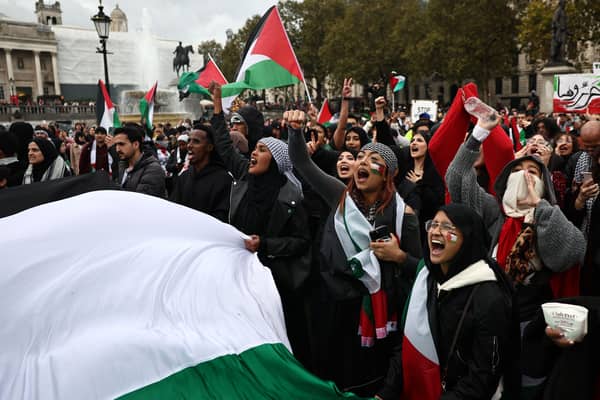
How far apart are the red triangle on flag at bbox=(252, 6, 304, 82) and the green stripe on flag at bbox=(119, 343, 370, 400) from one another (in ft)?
15.2

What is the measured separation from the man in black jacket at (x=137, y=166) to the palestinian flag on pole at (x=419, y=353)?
266 cm

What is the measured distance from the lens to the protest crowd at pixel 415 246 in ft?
7.46

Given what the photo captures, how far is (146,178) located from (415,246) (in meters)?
2.46

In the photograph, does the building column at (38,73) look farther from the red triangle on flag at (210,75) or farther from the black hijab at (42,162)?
the black hijab at (42,162)

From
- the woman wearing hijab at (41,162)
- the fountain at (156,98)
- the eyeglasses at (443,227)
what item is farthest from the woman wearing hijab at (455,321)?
the fountain at (156,98)

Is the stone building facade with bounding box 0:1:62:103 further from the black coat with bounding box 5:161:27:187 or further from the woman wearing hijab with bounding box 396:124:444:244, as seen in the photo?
the woman wearing hijab with bounding box 396:124:444:244

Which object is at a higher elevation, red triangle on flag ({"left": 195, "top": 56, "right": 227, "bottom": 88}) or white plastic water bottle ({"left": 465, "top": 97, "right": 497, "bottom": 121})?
red triangle on flag ({"left": 195, "top": 56, "right": 227, "bottom": 88})

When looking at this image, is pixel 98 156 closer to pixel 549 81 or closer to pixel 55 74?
pixel 549 81

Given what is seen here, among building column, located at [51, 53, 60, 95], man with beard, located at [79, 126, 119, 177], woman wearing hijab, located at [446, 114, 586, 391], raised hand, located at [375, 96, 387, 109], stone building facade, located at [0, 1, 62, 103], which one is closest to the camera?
woman wearing hijab, located at [446, 114, 586, 391]

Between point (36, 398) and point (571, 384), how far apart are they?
7.21 ft

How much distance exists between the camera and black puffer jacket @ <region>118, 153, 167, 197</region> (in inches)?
172

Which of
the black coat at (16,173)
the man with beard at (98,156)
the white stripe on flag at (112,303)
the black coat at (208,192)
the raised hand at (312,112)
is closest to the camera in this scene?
the white stripe on flag at (112,303)

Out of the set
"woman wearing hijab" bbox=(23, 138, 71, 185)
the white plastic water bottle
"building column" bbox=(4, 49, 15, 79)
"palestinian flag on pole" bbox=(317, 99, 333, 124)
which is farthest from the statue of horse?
"building column" bbox=(4, 49, 15, 79)

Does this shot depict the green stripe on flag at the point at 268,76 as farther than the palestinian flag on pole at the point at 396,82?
No
